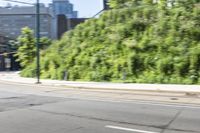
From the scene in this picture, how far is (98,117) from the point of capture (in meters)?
12.3

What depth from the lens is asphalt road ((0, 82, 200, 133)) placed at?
1045cm

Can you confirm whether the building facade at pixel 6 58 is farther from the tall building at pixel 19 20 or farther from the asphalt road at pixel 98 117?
the asphalt road at pixel 98 117

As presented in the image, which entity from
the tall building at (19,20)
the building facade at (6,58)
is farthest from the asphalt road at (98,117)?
the tall building at (19,20)

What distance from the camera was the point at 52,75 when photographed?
3609 centimetres

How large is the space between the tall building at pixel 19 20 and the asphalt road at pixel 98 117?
3478 inches

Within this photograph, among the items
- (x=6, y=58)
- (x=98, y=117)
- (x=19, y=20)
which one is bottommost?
(x=98, y=117)

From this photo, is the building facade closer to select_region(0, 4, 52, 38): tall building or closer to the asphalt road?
select_region(0, 4, 52, 38): tall building

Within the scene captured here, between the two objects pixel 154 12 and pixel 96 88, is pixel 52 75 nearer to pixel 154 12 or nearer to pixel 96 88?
pixel 154 12

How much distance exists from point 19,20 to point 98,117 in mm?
109106

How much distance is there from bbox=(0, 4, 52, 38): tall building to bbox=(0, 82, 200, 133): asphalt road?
290 feet

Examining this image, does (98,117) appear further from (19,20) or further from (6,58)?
(19,20)

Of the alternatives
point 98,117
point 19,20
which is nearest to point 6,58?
point 19,20

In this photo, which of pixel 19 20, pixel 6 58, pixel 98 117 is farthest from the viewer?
pixel 19 20

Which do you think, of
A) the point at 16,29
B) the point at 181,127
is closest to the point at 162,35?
the point at 181,127
